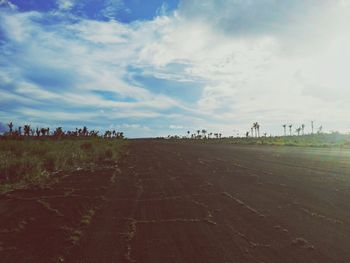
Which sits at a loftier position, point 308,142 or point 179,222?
point 308,142

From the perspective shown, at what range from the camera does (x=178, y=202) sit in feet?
33.1

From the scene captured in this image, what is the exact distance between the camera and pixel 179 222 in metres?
7.94

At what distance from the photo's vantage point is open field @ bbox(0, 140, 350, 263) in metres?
5.86

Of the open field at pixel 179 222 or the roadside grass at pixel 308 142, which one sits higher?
the roadside grass at pixel 308 142

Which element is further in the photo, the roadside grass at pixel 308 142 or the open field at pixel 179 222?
the roadside grass at pixel 308 142

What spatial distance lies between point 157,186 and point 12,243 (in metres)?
6.73

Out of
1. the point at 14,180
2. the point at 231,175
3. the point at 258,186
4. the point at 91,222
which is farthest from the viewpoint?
the point at 231,175

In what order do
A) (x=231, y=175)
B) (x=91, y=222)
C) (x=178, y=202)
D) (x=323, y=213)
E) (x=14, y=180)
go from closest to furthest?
(x=91, y=222) → (x=323, y=213) → (x=178, y=202) → (x=14, y=180) → (x=231, y=175)

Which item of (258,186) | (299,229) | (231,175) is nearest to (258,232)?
(299,229)

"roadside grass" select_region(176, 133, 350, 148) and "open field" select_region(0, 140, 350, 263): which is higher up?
"roadside grass" select_region(176, 133, 350, 148)

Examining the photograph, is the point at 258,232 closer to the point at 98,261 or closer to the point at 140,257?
the point at 140,257

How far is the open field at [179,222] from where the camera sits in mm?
5863

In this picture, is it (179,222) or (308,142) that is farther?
(308,142)

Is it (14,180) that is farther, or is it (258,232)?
(14,180)
